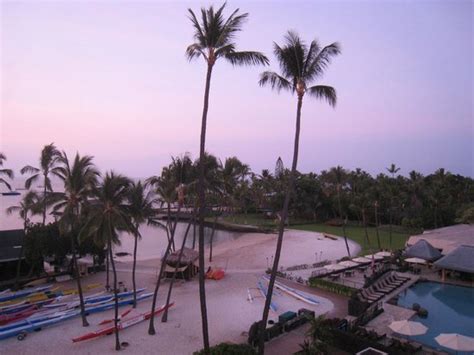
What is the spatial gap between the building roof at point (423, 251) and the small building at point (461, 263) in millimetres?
1693

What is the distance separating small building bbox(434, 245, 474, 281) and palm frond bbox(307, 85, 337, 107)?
20.0m

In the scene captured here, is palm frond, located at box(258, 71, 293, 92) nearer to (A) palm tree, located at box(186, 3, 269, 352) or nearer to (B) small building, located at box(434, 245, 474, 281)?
(A) palm tree, located at box(186, 3, 269, 352)

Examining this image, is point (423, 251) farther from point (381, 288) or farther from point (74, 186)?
point (74, 186)

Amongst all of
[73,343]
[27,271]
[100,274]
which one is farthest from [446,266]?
[27,271]

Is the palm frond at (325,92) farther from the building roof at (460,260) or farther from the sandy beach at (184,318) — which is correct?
the building roof at (460,260)

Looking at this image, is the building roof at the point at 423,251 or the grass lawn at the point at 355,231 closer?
the building roof at the point at 423,251

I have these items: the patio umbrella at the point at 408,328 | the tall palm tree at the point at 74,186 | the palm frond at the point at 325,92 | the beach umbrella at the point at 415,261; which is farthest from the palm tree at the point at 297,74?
the beach umbrella at the point at 415,261

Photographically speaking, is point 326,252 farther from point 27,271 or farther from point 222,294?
point 27,271

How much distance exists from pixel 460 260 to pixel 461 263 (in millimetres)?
320

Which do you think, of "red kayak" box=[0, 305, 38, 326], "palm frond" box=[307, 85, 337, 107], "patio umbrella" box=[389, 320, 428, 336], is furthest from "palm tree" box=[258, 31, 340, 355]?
"red kayak" box=[0, 305, 38, 326]

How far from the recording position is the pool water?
61.4 feet

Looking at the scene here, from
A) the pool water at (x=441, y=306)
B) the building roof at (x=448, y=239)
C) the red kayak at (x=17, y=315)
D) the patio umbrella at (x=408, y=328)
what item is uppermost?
the building roof at (x=448, y=239)

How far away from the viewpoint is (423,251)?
29953mm

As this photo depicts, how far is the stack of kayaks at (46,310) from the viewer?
1925 centimetres
